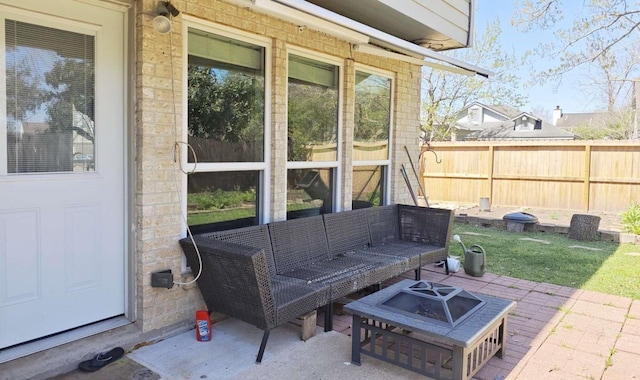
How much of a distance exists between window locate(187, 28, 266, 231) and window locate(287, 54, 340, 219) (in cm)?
46

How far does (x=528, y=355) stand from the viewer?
3.48m

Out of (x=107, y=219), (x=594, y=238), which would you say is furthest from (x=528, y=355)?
(x=594, y=238)

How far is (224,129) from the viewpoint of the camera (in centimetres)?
401

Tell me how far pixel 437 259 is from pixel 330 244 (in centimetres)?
133

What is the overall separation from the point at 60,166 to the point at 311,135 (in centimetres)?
253

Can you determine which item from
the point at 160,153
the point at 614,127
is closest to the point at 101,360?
the point at 160,153

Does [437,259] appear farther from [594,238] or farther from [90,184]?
[594,238]

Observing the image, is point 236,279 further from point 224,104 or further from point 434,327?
point 224,104

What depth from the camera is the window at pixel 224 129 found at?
12.4 ft

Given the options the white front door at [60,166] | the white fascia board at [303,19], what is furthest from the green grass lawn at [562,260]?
the white front door at [60,166]

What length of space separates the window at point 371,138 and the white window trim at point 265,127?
153cm

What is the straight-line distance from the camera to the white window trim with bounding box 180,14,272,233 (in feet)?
11.9

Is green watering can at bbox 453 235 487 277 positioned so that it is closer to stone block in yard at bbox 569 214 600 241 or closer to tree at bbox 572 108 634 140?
stone block in yard at bbox 569 214 600 241

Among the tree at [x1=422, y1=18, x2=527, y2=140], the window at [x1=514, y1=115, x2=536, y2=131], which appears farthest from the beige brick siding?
the window at [x1=514, y1=115, x2=536, y2=131]
